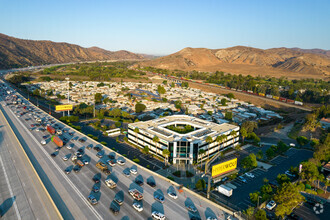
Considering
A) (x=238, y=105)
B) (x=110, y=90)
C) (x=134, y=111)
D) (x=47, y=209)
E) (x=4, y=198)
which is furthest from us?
(x=110, y=90)

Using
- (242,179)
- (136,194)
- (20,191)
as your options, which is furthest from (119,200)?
(242,179)

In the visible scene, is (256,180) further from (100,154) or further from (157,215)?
(100,154)

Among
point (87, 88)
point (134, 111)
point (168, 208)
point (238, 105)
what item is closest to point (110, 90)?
point (87, 88)

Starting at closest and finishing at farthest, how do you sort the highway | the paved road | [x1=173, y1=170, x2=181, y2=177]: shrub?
the highway < the paved road < [x1=173, y1=170, x2=181, y2=177]: shrub

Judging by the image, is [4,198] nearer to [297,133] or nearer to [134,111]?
[134,111]

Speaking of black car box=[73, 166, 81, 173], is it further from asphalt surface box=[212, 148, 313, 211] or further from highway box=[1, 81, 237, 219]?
asphalt surface box=[212, 148, 313, 211]

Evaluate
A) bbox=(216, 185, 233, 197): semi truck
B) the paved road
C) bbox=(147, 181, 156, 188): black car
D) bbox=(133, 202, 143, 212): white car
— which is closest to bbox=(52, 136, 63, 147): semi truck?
the paved road

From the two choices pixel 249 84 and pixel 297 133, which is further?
pixel 249 84
